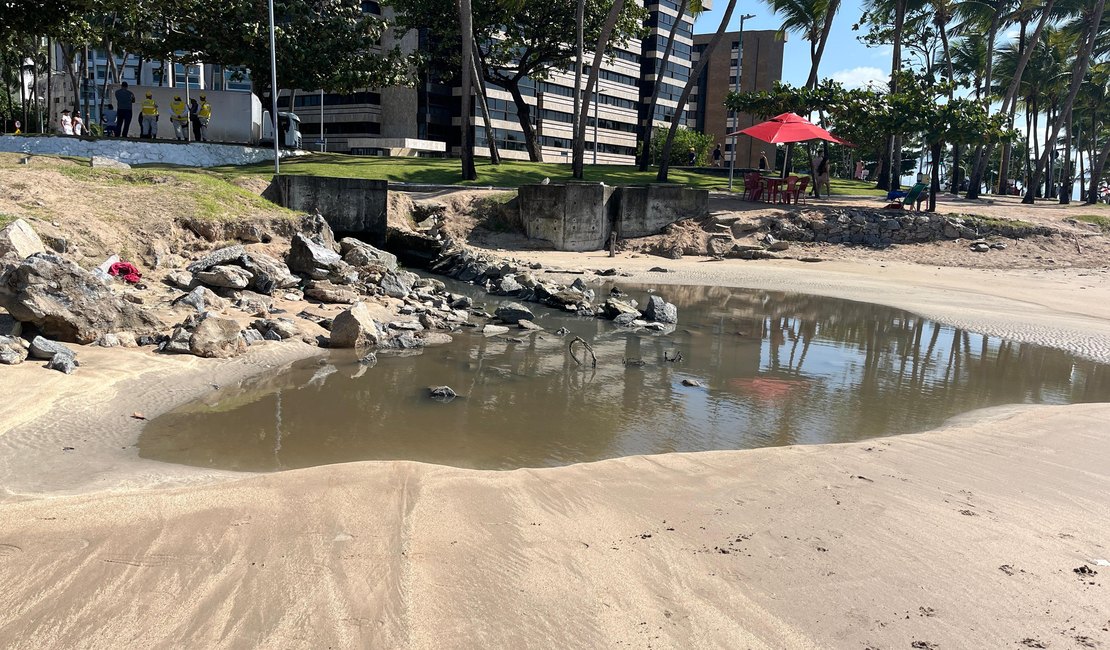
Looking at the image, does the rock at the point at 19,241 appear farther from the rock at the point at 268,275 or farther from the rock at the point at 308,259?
the rock at the point at 308,259

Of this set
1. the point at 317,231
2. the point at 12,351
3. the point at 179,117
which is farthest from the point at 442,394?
the point at 179,117

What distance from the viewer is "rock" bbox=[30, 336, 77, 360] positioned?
25.7 feet

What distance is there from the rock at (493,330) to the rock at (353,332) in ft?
6.81

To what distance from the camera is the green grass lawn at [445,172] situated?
27188 mm

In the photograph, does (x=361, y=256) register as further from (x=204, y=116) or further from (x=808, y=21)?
(x=808, y=21)

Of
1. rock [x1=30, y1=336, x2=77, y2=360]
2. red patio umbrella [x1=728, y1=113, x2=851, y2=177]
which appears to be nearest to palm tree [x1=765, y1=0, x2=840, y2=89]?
red patio umbrella [x1=728, y1=113, x2=851, y2=177]

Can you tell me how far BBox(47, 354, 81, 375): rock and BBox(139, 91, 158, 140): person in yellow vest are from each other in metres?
24.6

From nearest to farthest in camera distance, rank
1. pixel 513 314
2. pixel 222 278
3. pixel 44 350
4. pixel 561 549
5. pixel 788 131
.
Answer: pixel 561 549, pixel 44 350, pixel 222 278, pixel 513 314, pixel 788 131

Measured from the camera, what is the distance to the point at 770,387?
10008 mm

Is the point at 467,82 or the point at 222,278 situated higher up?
the point at 467,82

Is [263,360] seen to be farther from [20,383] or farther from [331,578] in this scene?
[331,578]

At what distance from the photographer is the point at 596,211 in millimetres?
25297

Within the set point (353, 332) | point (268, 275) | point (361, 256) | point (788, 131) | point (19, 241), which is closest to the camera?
point (19, 241)

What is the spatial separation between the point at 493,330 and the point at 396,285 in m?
3.47
